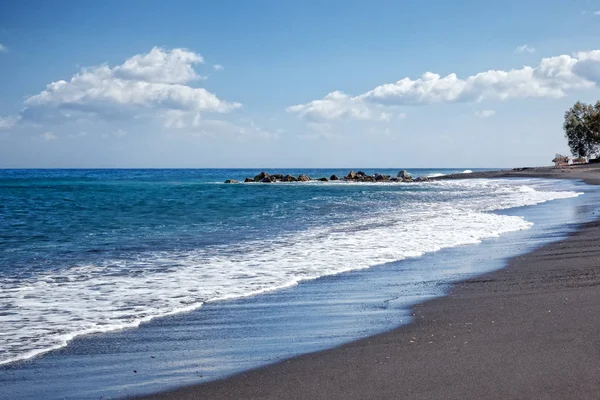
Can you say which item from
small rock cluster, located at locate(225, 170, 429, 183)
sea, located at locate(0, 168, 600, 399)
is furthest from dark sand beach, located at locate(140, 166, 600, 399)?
small rock cluster, located at locate(225, 170, 429, 183)

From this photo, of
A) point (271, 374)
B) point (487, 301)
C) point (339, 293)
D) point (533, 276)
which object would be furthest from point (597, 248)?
point (271, 374)

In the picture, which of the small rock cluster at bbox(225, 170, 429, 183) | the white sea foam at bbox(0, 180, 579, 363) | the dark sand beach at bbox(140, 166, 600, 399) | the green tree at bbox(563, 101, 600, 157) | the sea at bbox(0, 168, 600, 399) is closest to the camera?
the dark sand beach at bbox(140, 166, 600, 399)

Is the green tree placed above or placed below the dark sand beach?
above

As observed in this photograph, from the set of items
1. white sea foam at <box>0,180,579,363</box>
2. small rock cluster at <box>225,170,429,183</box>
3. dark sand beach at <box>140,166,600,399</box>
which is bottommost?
white sea foam at <box>0,180,579,363</box>

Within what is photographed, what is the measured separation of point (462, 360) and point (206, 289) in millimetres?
5003

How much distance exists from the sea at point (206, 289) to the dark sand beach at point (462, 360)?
358mm

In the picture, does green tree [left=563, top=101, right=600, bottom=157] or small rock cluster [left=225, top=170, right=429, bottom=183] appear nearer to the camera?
small rock cluster [left=225, top=170, right=429, bottom=183]

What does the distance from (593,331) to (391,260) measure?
6101 millimetres

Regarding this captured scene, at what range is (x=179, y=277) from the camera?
10422 mm

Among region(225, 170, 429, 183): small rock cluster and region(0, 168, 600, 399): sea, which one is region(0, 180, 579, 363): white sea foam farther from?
region(225, 170, 429, 183): small rock cluster

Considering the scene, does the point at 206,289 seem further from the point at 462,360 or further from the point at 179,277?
the point at 462,360

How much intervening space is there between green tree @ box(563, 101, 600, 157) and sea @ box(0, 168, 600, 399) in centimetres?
9034

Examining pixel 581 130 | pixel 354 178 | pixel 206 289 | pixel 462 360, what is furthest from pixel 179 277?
pixel 581 130

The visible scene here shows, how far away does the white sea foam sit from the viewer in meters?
7.25
